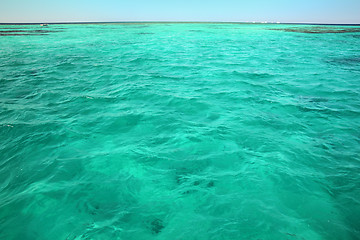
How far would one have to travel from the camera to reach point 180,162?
20.6 feet

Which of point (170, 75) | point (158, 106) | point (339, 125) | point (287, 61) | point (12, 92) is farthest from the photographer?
point (287, 61)

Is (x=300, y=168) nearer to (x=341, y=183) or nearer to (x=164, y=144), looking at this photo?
(x=341, y=183)

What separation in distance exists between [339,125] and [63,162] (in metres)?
10.7

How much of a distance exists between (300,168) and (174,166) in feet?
12.5

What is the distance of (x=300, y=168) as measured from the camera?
5965 millimetres

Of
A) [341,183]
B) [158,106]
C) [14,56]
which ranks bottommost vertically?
[341,183]

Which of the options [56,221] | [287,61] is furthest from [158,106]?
[287,61]

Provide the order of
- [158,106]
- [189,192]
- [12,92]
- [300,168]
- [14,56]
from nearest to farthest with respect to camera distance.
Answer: [189,192], [300,168], [158,106], [12,92], [14,56]

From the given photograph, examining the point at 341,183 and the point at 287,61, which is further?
the point at 287,61

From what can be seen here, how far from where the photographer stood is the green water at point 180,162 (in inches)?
174

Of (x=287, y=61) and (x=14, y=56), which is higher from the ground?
(x=14, y=56)

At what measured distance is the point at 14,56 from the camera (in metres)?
24.1

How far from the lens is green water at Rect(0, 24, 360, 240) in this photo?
441 centimetres

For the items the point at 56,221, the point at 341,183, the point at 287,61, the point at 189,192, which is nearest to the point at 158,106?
Answer: the point at 189,192
